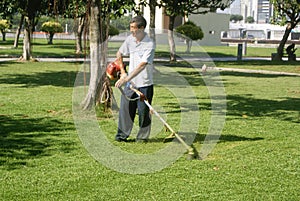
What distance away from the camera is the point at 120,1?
35.4 feet

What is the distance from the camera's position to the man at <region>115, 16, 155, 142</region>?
7.81 m

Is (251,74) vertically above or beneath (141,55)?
beneath

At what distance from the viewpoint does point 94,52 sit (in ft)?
34.7

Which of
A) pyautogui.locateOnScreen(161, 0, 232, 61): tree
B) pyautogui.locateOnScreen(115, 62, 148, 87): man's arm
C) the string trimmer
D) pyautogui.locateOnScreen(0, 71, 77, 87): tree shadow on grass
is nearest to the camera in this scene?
the string trimmer

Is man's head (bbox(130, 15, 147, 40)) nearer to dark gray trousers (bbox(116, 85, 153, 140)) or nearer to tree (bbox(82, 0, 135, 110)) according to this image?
dark gray trousers (bbox(116, 85, 153, 140))

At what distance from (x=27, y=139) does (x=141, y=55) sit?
6.65 feet

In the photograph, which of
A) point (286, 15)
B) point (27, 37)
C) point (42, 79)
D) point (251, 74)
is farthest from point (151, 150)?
point (286, 15)

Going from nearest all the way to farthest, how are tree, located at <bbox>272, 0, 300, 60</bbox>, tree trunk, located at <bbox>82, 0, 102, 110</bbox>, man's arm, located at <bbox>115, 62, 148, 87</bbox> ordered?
man's arm, located at <bbox>115, 62, 148, 87</bbox> < tree trunk, located at <bbox>82, 0, 102, 110</bbox> < tree, located at <bbox>272, 0, 300, 60</bbox>

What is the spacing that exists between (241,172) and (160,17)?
4753 centimetres

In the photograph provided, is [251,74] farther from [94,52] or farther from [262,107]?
[94,52]

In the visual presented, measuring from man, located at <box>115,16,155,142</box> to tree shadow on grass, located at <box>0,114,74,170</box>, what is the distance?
2.85ft

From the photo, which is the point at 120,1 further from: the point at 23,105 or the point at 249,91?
the point at 249,91

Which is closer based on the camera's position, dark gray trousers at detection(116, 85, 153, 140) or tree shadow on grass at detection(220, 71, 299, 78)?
dark gray trousers at detection(116, 85, 153, 140)

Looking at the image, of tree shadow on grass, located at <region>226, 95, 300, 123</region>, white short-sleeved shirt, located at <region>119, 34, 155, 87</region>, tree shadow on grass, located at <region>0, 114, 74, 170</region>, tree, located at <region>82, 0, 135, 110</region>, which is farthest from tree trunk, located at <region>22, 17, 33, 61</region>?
white short-sleeved shirt, located at <region>119, 34, 155, 87</region>
